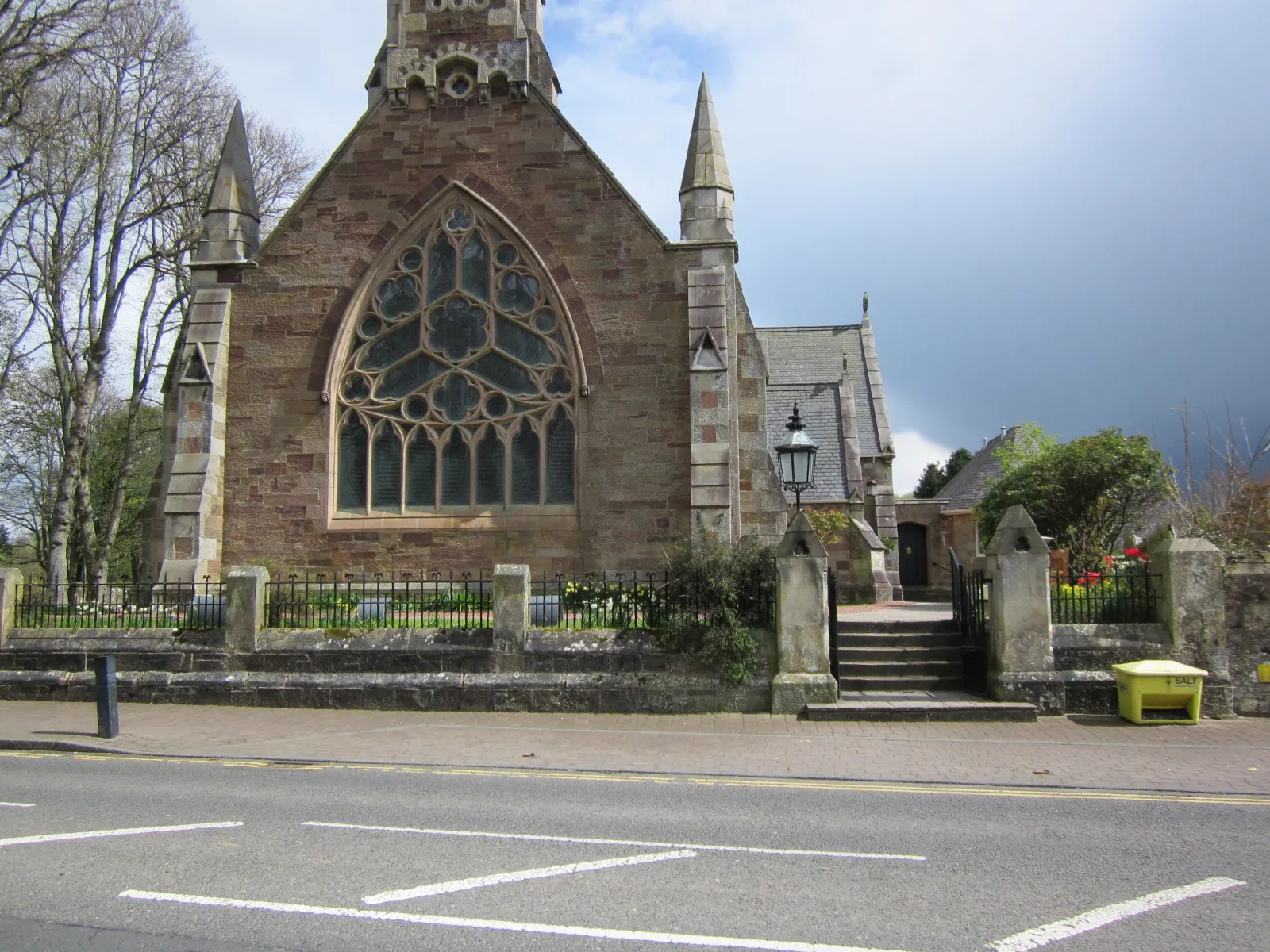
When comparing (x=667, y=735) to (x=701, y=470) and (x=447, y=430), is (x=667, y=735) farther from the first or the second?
(x=447, y=430)

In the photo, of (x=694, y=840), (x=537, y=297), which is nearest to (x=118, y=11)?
(x=537, y=297)

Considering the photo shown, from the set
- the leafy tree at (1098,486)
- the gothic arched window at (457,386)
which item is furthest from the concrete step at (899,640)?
the leafy tree at (1098,486)

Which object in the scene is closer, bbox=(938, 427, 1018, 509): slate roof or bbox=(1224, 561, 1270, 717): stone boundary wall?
bbox=(1224, 561, 1270, 717): stone boundary wall

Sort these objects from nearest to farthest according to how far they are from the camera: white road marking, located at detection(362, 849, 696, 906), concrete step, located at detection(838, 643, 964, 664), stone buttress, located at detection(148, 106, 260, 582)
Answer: white road marking, located at detection(362, 849, 696, 906)
concrete step, located at detection(838, 643, 964, 664)
stone buttress, located at detection(148, 106, 260, 582)

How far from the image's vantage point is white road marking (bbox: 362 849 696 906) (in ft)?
→ 17.8

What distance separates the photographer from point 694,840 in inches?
265

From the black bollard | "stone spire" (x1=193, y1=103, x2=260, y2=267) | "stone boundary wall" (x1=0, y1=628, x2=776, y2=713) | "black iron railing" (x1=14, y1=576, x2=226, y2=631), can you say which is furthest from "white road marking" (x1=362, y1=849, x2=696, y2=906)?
"stone spire" (x1=193, y1=103, x2=260, y2=267)

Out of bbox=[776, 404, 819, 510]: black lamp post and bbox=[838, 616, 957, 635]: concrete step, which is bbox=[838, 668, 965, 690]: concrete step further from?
bbox=[776, 404, 819, 510]: black lamp post

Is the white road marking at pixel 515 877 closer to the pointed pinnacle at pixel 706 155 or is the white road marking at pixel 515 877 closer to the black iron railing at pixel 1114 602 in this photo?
the black iron railing at pixel 1114 602

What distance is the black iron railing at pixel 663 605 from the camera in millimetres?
12406

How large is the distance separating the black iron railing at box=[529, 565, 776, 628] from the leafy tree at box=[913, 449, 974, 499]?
57.8m

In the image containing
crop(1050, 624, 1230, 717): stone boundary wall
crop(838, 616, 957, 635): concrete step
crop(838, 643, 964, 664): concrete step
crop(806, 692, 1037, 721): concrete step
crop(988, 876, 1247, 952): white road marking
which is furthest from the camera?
crop(838, 616, 957, 635): concrete step

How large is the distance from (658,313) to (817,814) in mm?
11668

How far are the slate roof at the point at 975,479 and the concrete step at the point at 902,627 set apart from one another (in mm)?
26802
